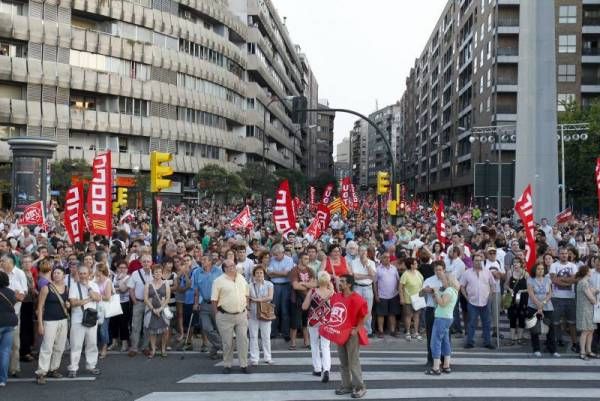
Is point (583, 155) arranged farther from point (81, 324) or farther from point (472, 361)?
point (81, 324)

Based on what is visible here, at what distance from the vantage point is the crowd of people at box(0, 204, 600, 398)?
9117mm

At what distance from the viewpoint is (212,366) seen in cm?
998

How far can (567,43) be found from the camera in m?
64.8

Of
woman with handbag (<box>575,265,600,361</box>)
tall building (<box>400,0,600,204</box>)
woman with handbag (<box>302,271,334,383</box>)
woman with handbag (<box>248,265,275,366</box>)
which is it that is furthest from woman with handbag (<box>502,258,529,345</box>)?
tall building (<box>400,0,600,204</box>)

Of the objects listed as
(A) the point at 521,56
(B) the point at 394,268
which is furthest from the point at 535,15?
(B) the point at 394,268

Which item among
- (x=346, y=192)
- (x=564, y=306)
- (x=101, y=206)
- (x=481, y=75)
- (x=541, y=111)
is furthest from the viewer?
(x=481, y=75)

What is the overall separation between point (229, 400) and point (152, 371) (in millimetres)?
2059

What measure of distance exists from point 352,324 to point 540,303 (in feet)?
13.9

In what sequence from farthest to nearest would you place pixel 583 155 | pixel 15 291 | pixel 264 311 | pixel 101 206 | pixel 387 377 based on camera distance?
pixel 583 155, pixel 101 206, pixel 264 311, pixel 15 291, pixel 387 377

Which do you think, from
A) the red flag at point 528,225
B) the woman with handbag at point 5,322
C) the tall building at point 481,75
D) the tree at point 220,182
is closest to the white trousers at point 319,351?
the woman with handbag at point 5,322

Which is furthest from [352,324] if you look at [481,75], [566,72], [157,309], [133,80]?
[481,75]

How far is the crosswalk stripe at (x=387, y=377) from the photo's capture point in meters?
9.04

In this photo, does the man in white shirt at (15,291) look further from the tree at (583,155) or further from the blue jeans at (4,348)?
the tree at (583,155)

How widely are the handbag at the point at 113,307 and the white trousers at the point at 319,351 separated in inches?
127
